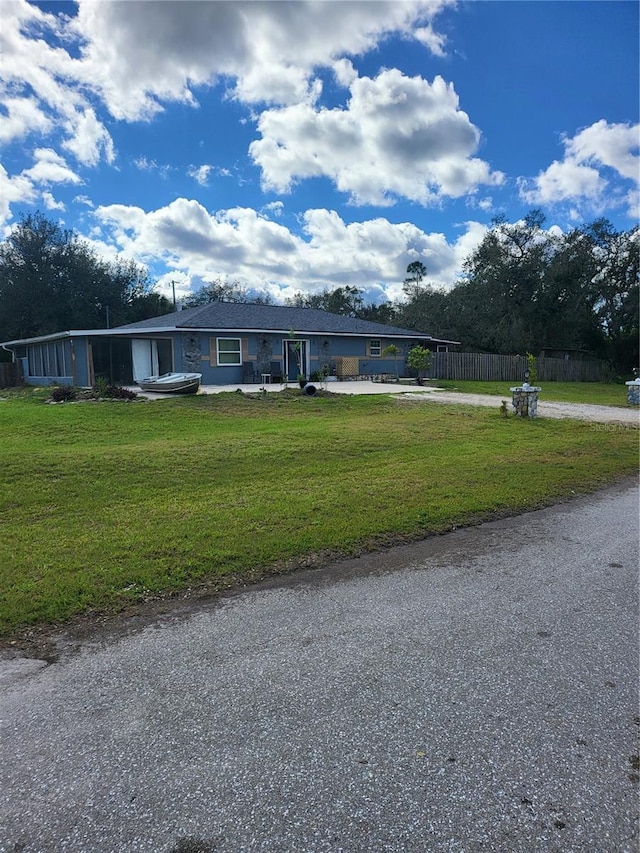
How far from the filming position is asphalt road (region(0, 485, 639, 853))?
1.65 meters

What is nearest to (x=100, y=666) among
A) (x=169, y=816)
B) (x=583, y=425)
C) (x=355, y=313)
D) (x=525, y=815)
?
(x=169, y=816)

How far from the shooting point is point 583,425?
1127 cm

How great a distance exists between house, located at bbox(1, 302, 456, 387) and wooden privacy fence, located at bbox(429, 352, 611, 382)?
2.03 m

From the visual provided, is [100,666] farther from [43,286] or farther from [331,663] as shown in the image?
[43,286]

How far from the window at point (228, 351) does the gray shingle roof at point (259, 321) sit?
61cm

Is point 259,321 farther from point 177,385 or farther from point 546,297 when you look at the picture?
point 546,297

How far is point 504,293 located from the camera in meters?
32.7

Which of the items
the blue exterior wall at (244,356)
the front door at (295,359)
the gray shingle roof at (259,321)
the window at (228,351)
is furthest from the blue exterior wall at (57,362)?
the front door at (295,359)

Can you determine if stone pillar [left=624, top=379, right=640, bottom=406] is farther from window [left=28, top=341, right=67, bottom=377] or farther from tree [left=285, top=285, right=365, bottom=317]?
tree [left=285, top=285, right=365, bottom=317]

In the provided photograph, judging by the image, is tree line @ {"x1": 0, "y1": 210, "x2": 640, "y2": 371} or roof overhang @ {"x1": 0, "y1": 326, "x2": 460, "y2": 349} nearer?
roof overhang @ {"x1": 0, "y1": 326, "x2": 460, "y2": 349}

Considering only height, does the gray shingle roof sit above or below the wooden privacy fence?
above

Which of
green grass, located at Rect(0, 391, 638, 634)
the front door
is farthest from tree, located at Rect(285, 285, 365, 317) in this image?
green grass, located at Rect(0, 391, 638, 634)

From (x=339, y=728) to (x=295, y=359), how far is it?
2100cm

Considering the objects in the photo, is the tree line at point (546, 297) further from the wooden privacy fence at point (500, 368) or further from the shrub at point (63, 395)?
the shrub at point (63, 395)
